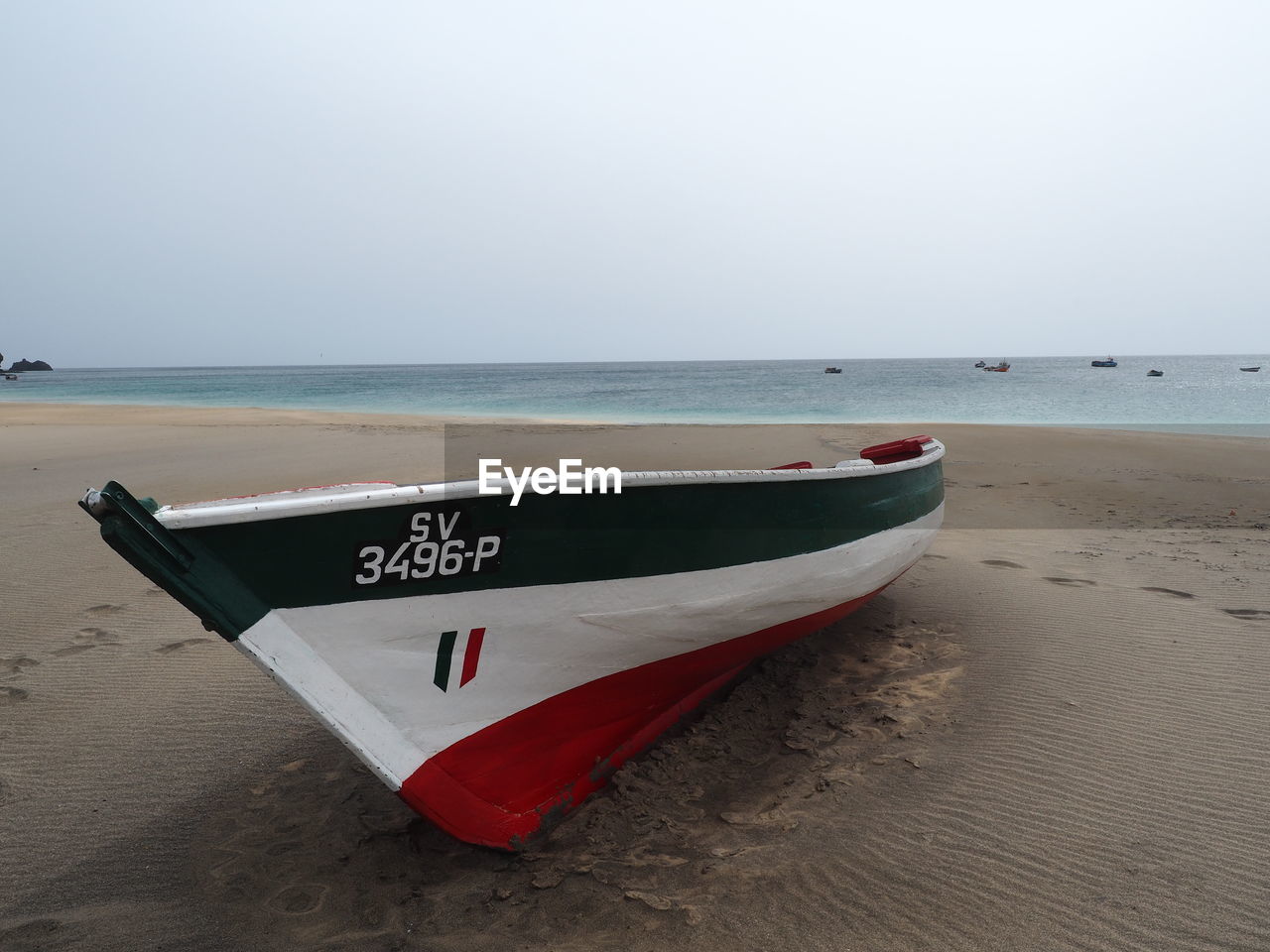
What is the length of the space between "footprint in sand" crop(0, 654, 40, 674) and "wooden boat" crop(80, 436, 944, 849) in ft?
10.7

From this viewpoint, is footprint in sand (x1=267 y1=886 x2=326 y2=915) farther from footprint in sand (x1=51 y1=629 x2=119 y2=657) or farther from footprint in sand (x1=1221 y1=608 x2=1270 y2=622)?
footprint in sand (x1=1221 y1=608 x2=1270 y2=622)

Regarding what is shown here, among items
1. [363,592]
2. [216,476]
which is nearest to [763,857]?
[363,592]

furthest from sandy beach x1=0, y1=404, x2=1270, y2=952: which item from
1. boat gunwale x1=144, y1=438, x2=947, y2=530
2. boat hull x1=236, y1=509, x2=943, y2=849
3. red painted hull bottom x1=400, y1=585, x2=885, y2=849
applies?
boat gunwale x1=144, y1=438, x2=947, y2=530

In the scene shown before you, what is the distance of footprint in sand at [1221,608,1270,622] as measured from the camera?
16.6 feet

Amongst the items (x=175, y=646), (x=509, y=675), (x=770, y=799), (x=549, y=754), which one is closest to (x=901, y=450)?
(x=770, y=799)

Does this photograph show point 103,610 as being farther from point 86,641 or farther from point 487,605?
point 487,605

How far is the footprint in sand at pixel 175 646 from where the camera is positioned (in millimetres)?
4798

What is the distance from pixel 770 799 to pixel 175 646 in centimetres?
414

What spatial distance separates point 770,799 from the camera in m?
3.17

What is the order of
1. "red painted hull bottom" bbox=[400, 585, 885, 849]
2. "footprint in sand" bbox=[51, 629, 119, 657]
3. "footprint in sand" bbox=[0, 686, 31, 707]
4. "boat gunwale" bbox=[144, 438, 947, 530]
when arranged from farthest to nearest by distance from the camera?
1. "footprint in sand" bbox=[51, 629, 119, 657]
2. "footprint in sand" bbox=[0, 686, 31, 707]
3. "red painted hull bottom" bbox=[400, 585, 885, 849]
4. "boat gunwale" bbox=[144, 438, 947, 530]

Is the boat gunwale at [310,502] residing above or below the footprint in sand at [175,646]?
above

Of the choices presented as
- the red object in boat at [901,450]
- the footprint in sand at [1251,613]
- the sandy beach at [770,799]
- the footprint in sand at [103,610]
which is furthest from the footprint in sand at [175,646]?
the footprint in sand at [1251,613]

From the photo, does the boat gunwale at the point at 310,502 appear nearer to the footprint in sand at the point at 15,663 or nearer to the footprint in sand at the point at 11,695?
the footprint in sand at the point at 11,695

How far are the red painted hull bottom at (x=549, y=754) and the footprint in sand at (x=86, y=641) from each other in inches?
139
